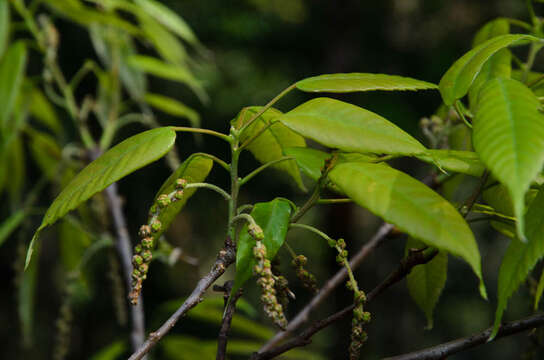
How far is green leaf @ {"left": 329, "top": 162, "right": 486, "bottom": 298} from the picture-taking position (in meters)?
0.28

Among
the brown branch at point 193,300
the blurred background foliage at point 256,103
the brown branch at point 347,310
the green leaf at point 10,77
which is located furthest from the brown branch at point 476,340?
the blurred background foliage at point 256,103

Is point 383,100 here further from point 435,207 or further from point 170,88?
point 435,207

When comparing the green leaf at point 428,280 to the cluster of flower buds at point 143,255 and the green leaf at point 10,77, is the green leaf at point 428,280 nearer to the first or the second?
the cluster of flower buds at point 143,255

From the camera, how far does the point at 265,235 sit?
360 mm

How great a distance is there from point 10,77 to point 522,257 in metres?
0.80

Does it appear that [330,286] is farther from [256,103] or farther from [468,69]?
[256,103]

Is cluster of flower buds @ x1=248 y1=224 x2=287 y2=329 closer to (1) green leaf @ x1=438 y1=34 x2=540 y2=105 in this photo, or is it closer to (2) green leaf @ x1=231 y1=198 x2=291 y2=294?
(2) green leaf @ x1=231 y1=198 x2=291 y2=294

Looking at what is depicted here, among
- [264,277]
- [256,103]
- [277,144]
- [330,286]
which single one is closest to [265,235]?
[264,277]

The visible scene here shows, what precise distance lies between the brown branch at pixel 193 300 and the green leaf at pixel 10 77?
569 mm

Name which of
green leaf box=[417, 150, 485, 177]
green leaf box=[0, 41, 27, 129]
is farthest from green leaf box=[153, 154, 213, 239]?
green leaf box=[0, 41, 27, 129]

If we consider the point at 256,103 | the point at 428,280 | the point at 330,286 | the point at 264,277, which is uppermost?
the point at 264,277

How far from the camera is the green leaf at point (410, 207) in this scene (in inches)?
11.1

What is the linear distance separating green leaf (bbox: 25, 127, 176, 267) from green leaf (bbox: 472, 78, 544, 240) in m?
0.20

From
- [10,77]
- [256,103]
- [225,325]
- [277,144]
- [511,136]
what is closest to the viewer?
[511,136]
